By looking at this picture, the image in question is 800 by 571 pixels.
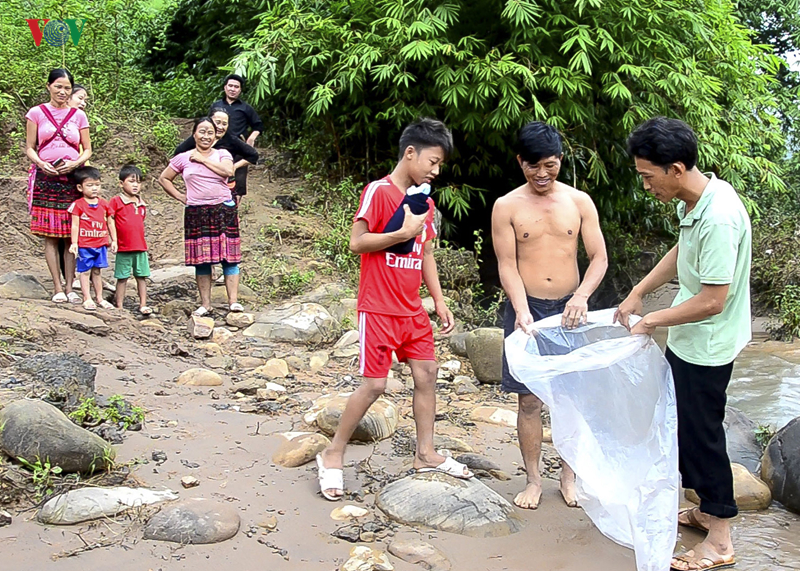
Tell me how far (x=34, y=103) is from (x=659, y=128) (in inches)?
353

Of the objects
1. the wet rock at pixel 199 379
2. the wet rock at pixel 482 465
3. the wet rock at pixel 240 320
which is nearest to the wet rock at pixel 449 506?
the wet rock at pixel 482 465

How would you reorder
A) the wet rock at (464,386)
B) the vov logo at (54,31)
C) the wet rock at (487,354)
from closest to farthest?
the wet rock at (464,386)
the wet rock at (487,354)
the vov logo at (54,31)

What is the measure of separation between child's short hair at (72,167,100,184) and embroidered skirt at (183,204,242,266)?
76 cm

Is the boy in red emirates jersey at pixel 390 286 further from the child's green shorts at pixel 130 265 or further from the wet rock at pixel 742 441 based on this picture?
the child's green shorts at pixel 130 265

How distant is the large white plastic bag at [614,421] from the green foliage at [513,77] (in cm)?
499

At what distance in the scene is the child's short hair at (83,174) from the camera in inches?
233

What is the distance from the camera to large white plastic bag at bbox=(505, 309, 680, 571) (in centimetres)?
302

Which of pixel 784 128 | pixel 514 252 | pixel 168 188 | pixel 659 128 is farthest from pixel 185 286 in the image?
pixel 784 128

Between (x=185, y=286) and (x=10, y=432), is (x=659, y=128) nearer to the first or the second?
(x=10, y=432)

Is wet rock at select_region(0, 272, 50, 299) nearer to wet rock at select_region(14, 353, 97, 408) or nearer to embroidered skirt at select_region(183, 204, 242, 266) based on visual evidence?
embroidered skirt at select_region(183, 204, 242, 266)

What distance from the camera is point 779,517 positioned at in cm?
379

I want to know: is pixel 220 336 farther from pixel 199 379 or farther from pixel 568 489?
pixel 568 489

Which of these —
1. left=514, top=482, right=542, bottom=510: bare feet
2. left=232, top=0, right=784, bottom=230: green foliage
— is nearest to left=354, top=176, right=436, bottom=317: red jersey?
left=514, top=482, right=542, bottom=510: bare feet

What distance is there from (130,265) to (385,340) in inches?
136
